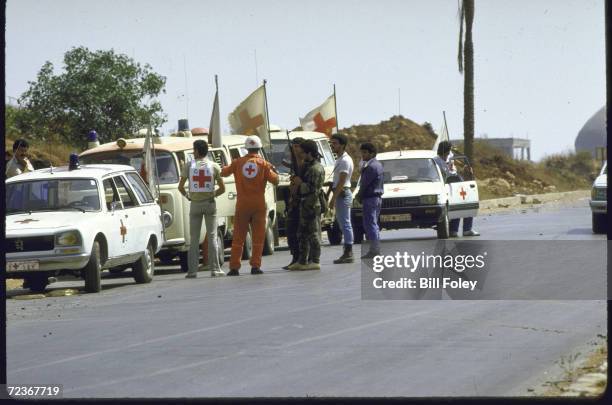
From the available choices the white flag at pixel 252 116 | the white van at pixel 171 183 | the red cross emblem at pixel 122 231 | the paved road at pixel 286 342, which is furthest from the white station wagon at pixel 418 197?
the paved road at pixel 286 342

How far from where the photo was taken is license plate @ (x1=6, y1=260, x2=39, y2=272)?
17.5 meters

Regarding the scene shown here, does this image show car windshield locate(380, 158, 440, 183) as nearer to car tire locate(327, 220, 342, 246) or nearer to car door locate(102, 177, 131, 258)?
car tire locate(327, 220, 342, 246)

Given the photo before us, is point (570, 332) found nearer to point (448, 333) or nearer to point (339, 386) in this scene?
point (448, 333)

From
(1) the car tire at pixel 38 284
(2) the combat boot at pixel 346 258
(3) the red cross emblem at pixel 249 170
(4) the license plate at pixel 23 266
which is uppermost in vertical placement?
(3) the red cross emblem at pixel 249 170

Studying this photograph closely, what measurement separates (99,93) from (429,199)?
11.6 m

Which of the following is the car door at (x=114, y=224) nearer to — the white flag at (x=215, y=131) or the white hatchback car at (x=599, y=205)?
the white flag at (x=215, y=131)

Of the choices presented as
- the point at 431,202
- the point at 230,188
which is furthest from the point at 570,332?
the point at 431,202

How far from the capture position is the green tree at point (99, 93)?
3575 centimetres

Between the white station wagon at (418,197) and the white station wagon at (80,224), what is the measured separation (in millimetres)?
7304

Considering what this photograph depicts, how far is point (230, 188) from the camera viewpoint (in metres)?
24.0

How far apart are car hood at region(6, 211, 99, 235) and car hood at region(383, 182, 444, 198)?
9.78 m

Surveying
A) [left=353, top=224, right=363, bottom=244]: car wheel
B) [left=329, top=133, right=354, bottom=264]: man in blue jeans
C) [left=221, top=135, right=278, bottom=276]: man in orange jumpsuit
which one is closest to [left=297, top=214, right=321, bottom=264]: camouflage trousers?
[left=329, top=133, right=354, bottom=264]: man in blue jeans

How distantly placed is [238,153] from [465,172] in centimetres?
663

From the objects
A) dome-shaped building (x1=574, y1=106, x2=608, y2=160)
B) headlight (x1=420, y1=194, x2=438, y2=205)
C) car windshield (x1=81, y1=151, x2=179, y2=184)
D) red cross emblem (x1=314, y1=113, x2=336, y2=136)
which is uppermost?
dome-shaped building (x1=574, y1=106, x2=608, y2=160)
